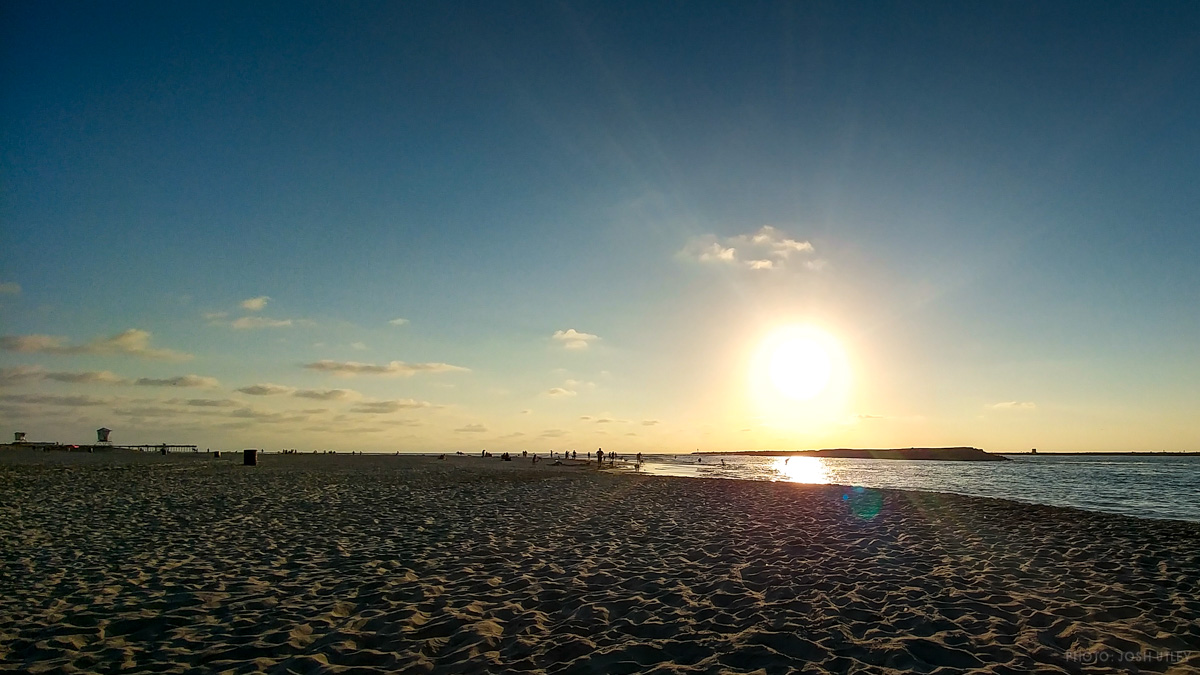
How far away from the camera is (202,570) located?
36.0 feet

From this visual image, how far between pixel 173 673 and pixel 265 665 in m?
0.89

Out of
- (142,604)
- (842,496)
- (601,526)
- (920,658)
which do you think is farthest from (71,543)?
(842,496)

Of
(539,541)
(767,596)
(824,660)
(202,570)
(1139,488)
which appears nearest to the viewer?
(824,660)

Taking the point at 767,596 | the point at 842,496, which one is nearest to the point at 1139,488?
the point at 842,496

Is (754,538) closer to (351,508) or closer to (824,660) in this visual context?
(824,660)

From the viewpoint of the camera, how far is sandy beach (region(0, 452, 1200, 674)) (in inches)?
276

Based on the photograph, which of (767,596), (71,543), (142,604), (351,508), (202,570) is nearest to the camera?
(142,604)

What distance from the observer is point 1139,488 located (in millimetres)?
38156

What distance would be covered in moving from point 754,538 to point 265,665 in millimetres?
11500

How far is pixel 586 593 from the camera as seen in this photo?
9.68 metres

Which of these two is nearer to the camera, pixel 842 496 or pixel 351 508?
pixel 351 508

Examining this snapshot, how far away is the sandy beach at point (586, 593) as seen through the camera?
7.00 metres

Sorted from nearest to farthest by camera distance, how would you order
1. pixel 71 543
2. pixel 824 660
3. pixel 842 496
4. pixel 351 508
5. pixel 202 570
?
pixel 824 660
pixel 202 570
pixel 71 543
pixel 351 508
pixel 842 496

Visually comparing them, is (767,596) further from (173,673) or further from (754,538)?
(173,673)
